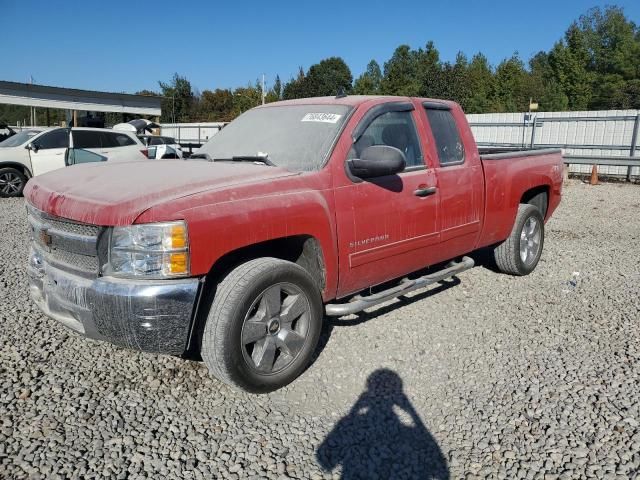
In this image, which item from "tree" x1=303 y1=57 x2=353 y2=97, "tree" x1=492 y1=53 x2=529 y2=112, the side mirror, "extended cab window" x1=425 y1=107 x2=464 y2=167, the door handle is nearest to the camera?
the side mirror

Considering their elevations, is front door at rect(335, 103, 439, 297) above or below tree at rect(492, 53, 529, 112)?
below

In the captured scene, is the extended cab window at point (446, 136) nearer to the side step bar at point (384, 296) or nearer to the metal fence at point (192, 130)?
the side step bar at point (384, 296)

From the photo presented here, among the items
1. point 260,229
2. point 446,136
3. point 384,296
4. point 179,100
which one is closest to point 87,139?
point 446,136

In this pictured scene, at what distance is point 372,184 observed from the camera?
12.6 ft

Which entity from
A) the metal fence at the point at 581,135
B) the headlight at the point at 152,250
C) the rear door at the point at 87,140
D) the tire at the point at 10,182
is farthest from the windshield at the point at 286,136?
the metal fence at the point at 581,135

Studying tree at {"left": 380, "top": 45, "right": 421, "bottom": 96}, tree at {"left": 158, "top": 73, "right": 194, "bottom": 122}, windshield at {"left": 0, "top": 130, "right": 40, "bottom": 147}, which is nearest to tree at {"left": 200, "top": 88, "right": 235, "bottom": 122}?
tree at {"left": 158, "top": 73, "right": 194, "bottom": 122}

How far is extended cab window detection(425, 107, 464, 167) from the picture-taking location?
460 cm

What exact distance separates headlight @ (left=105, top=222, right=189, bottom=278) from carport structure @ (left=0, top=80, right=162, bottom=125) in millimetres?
27424

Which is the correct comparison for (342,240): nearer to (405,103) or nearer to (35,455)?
(405,103)

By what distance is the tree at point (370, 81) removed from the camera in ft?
200

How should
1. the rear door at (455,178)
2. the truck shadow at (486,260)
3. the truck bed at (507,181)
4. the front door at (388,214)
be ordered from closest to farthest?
the front door at (388,214) < the rear door at (455,178) < the truck bed at (507,181) < the truck shadow at (486,260)

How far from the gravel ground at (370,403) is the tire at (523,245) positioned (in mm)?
796

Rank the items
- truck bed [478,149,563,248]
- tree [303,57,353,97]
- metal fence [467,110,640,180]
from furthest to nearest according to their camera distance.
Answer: tree [303,57,353,97] → metal fence [467,110,640,180] → truck bed [478,149,563,248]

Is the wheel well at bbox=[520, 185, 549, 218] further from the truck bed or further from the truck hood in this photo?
the truck hood
